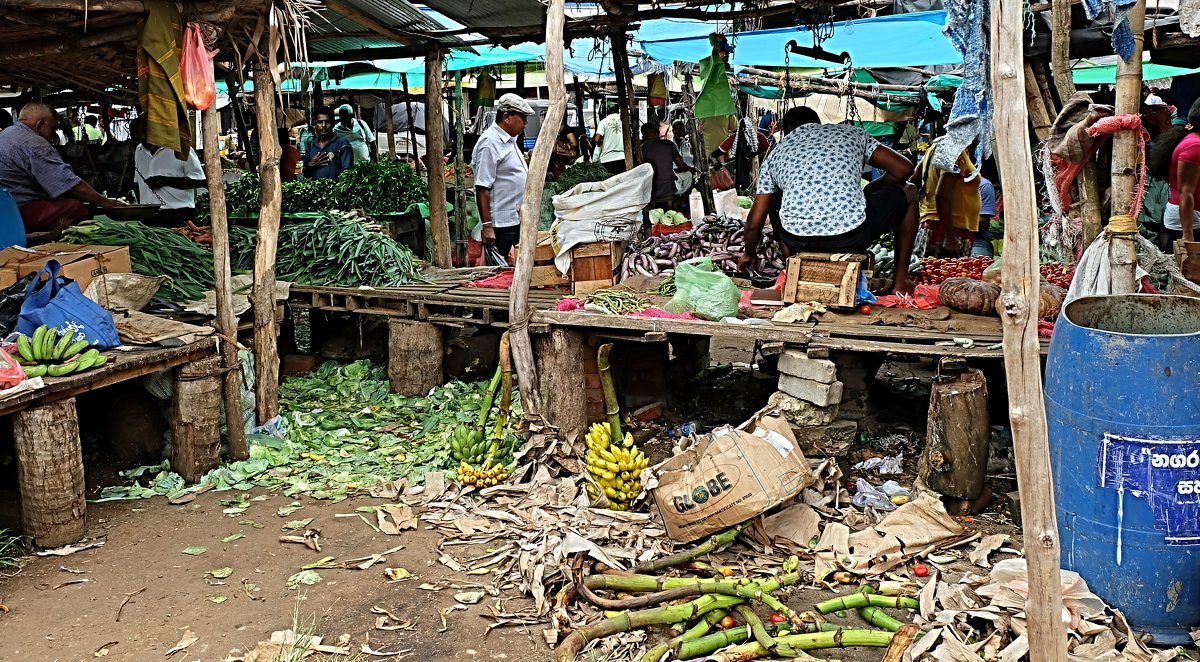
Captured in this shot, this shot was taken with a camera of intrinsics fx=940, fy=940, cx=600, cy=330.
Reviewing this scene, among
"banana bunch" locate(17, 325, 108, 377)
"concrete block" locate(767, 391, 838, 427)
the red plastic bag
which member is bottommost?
"concrete block" locate(767, 391, 838, 427)

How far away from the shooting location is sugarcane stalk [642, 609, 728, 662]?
3.87 metres

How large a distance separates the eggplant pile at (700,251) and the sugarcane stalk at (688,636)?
3.54m

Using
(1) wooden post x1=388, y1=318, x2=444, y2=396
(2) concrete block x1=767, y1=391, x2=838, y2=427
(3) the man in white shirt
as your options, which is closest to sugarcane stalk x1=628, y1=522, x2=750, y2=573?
(2) concrete block x1=767, y1=391, x2=838, y2=427

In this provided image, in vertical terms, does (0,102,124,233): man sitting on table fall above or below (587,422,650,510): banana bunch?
above

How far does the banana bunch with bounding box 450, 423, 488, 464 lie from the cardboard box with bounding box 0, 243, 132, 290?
270 cm

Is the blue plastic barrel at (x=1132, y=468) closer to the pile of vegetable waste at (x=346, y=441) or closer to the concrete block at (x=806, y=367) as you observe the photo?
the concrete block at (x=806, y=367)

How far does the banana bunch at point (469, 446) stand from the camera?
6109mm

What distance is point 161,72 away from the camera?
18.7 ft

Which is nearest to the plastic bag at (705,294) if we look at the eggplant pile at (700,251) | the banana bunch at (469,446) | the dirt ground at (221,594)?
the eggplant pile at (700,251)

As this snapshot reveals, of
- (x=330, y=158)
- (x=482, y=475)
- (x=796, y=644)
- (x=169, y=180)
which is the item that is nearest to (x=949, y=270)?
(x=482, y=475)

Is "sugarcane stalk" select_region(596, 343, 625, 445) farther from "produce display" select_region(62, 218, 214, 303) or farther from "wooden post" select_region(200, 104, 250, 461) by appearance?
"produce display" select_region(62, 218, 214, 303)

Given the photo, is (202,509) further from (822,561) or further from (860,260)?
(860,260)

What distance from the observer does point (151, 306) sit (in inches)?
269

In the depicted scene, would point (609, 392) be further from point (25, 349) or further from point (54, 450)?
point (25, 349)
